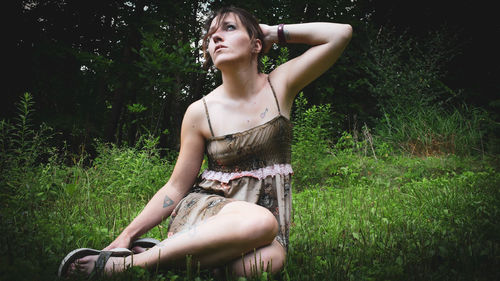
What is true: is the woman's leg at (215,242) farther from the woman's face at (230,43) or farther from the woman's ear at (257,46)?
the woman's ear at (257,46)

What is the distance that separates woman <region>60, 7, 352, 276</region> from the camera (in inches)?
63.7

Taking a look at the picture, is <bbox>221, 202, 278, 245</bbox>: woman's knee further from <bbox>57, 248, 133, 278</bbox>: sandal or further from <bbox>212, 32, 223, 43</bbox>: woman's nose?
<bbox>212, 32, 223, 43</bbox>: woman's nose

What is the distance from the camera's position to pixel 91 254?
1523 millimetres

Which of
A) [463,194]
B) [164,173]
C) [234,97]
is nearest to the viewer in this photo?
[234,97]

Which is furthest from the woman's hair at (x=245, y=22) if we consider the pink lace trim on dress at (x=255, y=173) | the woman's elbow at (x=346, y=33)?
the pink lace trim on dress at (x=255, y=173)

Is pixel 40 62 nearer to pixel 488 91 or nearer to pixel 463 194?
pixel 463 194

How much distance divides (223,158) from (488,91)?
8.18 m

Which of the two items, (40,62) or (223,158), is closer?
(223,158)

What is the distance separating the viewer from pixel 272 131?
1758 mm

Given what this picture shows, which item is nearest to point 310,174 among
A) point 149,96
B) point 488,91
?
point 149,96

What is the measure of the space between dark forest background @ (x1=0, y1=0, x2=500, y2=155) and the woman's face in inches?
108

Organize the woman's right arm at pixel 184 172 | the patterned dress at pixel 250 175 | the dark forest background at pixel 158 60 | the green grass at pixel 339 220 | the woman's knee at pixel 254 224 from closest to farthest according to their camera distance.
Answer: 1. the woman's knee at pixel 254 224
2. the green grass at pixel 339 220
3. the patterned dress at pixel 250 175
4. the woman's right arm at pixel 184 172
5. the dark forest background at pixel 158 60

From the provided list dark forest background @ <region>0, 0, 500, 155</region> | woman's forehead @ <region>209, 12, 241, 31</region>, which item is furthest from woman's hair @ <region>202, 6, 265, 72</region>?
dark forest background @ <region>0, 0, 500, 155</region>

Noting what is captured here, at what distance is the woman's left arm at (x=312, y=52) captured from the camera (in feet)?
5.98
